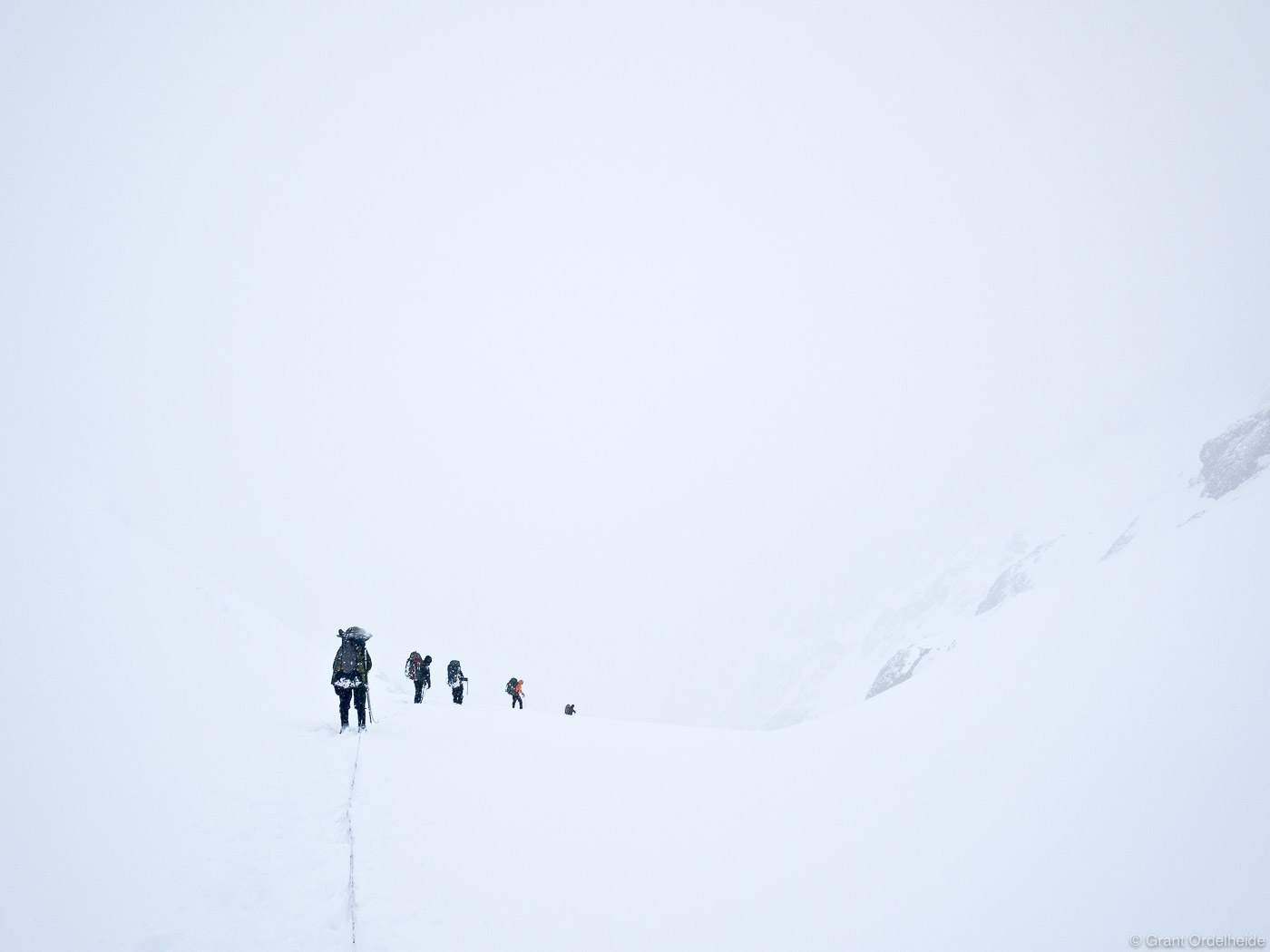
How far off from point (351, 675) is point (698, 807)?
8094mm

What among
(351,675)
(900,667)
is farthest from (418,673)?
(900,667)

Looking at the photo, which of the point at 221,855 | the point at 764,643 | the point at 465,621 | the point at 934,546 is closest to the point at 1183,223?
the point at 934,546

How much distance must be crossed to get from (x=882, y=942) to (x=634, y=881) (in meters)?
2.92

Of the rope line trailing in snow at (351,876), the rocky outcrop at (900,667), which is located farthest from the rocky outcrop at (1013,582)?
the rope line trailing in snow at (351,876)

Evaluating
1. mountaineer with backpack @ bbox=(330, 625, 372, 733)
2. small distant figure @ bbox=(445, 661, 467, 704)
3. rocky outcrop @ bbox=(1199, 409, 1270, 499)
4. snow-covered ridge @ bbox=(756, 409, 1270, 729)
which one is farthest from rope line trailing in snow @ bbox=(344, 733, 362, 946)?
rocky outcrop @ bbox=(1199, 409, 1270, 499)

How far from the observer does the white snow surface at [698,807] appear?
18.8 feet

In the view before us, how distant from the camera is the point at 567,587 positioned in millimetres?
149375

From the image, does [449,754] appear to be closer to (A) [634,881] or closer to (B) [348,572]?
(A) [634,881]

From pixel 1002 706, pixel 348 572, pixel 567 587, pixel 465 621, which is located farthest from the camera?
pixel 567 587

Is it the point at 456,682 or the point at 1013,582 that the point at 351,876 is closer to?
the point at 456,682

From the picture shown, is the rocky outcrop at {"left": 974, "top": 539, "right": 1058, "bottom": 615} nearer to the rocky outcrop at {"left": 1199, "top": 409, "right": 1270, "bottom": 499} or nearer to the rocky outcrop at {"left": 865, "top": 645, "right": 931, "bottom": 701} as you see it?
the rocky outcrop at {"left": 1199, "top": 409, "right": 1270, "bottom": 499}

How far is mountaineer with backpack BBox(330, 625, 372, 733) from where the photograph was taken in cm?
1233

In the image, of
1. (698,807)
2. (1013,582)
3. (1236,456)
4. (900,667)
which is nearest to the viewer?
(698,807)

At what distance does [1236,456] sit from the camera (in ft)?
127
